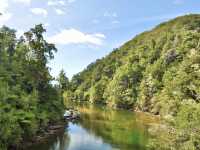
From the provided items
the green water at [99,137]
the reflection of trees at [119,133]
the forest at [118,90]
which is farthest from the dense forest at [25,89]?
the reflection of trees at [119,133]

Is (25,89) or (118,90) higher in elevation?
(118,90)

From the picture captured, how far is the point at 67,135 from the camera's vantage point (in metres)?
52.3

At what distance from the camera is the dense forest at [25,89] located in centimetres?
3403

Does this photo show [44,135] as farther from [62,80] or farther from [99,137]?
[62,80]

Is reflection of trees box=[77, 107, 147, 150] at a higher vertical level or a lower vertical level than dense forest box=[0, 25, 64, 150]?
lower

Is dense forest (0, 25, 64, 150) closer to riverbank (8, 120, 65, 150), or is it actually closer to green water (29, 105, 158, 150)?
riverbank (8, 120, 65, 150)

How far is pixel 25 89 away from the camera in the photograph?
4828 cm

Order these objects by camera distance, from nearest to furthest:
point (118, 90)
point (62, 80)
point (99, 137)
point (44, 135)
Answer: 1. point (44, 135)
2. point (99, 137)
3. point (62, 80)
4. point (118, 90)

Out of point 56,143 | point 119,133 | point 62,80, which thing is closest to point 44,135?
point 56,143

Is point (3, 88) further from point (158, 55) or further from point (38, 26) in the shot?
point (158, 55)

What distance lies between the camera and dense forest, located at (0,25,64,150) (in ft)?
112

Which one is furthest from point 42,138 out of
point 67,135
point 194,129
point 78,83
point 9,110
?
point 78,83

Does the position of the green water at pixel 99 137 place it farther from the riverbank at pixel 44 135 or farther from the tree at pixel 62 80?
the tree at pixel 62 80

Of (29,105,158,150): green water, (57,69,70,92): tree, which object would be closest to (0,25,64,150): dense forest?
(29,105,158,150): green water
